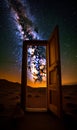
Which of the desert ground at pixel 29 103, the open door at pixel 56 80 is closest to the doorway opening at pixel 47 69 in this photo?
the open door at pixel 56 80

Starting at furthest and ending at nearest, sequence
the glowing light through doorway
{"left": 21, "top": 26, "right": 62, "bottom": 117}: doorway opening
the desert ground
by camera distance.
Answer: the glowing light through doorway, {"left": 21, "top": 26, "right": 62, "bottom": 117}: doorway opening, the desert ground

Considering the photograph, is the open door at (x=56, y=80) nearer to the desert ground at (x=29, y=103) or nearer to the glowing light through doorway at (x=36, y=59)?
the desert ground at (x=29, y=103)

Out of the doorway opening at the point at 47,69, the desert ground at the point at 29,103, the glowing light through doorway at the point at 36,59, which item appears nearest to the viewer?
the desert ground at the point at 29,103

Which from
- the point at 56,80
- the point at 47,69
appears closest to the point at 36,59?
the point at 47,69

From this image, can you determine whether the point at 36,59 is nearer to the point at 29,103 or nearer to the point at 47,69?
the point at 29,103

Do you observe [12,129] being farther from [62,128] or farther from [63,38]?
[63,38]

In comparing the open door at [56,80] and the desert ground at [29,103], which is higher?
the open door at [56,80]

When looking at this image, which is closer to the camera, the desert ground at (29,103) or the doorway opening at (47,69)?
the desert ground at (29,103)

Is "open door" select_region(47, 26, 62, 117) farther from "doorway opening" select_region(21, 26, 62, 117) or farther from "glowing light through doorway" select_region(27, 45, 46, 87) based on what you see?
"glowing light through doorway" select_region(27, 45, 46, 87)

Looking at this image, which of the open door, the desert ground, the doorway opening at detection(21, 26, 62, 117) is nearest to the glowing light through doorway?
the doorway opening at detection(21, 26, 62, 117)

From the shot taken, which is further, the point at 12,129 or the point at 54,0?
the point at 54,0

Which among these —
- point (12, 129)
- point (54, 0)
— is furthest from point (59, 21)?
point (12, 129)

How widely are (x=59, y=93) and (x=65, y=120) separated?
578mm

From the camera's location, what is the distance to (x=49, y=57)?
4.74m
